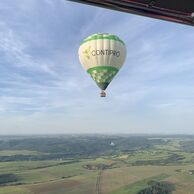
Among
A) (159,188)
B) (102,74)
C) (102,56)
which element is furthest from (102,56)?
(159,188)

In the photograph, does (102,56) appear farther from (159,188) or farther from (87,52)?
(159,188)

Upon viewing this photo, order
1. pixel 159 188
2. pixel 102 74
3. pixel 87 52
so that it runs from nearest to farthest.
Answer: pixel 87 52 < pixel 102 74 < pixel 159 188

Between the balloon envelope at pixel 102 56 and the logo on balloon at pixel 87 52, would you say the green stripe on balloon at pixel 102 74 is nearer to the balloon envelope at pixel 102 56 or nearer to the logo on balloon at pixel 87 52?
the balloon envelope at pixel 102 56

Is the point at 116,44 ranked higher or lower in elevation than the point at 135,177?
higher

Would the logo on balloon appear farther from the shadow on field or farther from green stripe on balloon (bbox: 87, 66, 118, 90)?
the shadow on field

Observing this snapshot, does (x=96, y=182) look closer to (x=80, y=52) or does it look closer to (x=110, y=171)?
(x=110, y=171)

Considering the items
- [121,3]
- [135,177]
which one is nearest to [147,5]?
[121,3]

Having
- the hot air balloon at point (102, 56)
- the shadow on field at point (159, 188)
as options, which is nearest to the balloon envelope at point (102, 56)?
the hot air balloon at point (102, 56)

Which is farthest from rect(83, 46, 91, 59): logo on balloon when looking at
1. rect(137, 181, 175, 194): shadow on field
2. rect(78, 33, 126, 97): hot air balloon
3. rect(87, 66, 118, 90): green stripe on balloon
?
rect(137, 181, 175, 194): shadow on field
